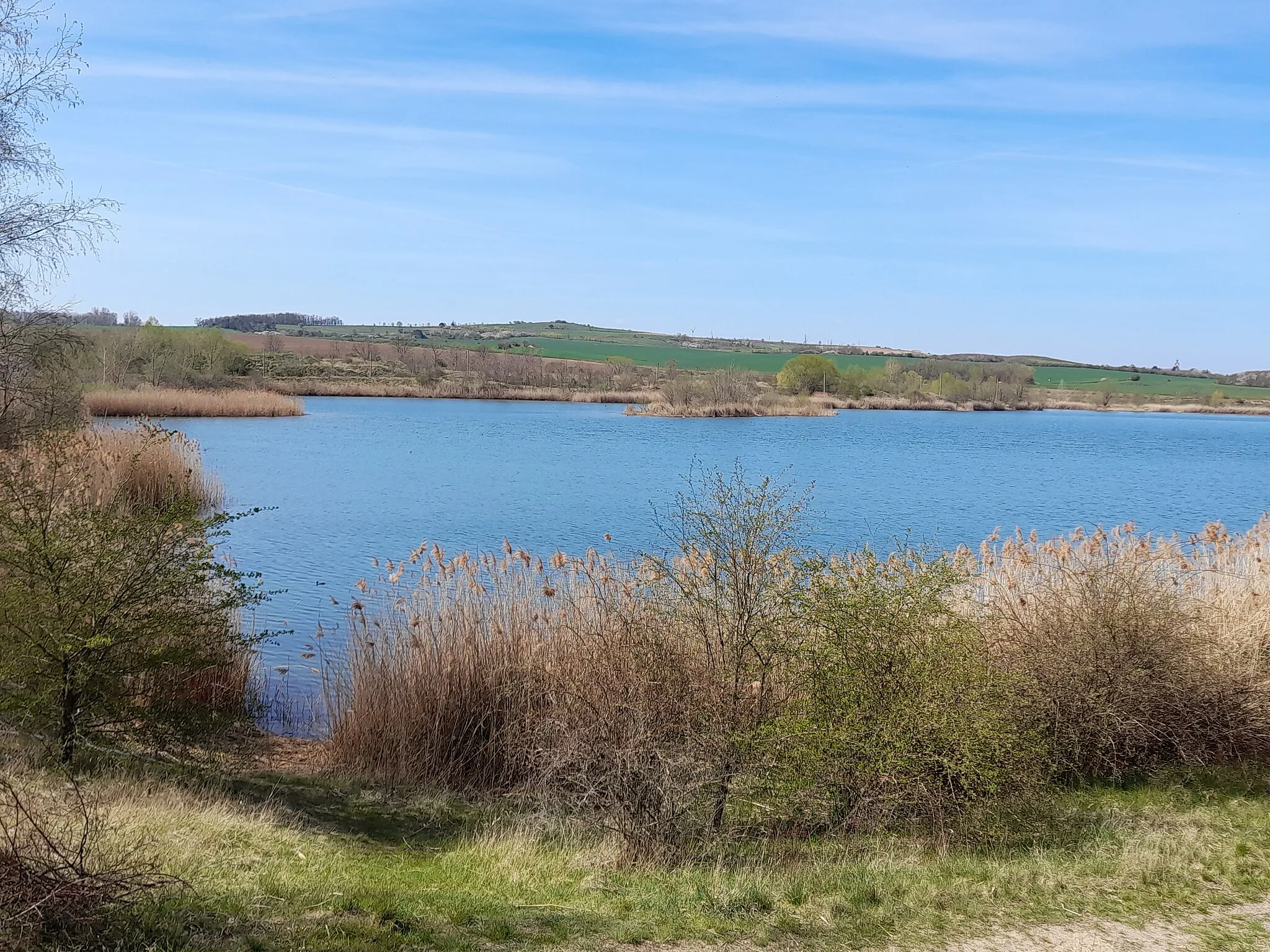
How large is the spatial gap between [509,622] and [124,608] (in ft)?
14.4

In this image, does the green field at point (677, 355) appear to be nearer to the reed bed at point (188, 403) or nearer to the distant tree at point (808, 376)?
the distant tree at point (808, 376)

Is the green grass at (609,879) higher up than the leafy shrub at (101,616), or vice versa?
the leafy shrub at (101,616)

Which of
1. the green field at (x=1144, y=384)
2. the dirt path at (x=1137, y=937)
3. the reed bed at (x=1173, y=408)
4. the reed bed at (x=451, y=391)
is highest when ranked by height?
the green field at (x=1144, y=384)

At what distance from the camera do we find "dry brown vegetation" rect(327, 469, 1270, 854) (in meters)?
9.21

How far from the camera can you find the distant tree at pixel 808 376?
95188mm

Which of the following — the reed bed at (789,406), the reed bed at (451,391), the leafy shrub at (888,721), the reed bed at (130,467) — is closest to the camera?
the leafy shrub at (888,721)

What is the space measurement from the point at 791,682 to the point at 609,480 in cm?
2720

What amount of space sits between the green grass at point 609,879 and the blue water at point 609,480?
4.86m

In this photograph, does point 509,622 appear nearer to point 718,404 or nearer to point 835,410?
point 718,404

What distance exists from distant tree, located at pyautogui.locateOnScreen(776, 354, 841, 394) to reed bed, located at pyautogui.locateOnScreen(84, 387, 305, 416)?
44.5m

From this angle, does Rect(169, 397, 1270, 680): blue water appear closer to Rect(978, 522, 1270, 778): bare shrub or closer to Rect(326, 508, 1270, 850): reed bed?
Rect(978, 522, 1270, 778): bare shrub

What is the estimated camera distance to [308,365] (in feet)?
328

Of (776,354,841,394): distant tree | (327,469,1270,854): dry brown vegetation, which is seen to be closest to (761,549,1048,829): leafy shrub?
(327,469,1270,854): dry brown vegetation

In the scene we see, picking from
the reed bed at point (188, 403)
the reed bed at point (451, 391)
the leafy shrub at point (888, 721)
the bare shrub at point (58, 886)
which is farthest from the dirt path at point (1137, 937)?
the reed bed at point (451, 391)
